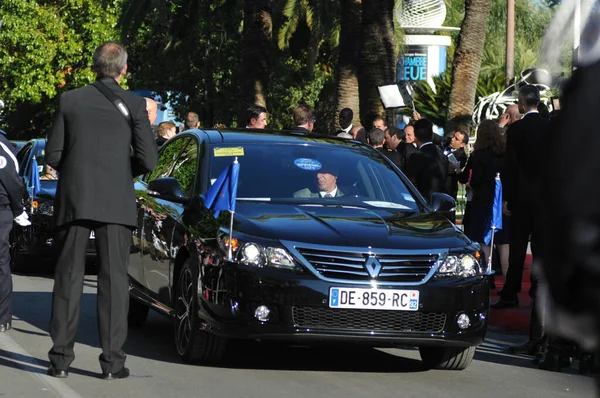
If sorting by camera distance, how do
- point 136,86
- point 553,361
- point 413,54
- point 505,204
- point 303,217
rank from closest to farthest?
point 303,217, point 553,361, point 505,204, point 136,86, point 413,54

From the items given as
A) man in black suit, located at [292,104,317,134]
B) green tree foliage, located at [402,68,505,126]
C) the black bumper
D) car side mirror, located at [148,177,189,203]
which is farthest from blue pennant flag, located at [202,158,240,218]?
green tree foliage, located at [402,68,505,126]

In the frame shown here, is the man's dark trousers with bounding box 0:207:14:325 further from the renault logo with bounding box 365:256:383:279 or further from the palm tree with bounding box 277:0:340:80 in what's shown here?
the palm tree with bounding box 277:0:340:80

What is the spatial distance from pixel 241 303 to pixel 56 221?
1178 millimetres

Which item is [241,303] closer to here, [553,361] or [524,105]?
[553,361]

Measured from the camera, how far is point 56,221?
725cm

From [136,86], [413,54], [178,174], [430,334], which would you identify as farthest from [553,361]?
[413,54]

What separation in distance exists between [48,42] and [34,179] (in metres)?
33.7

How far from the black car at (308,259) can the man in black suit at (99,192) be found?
26.7 inches

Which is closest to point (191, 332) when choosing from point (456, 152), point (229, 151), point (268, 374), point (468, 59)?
point (268, 374)

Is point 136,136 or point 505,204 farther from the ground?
point 136,136

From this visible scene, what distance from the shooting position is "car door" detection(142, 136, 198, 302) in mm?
8586

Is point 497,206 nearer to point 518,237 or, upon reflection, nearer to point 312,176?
point 518,237

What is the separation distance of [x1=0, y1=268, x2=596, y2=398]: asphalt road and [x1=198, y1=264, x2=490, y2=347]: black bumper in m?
0.30

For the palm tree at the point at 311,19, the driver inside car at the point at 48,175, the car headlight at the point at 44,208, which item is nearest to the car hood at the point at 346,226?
the car headlight at the point at 44,208
